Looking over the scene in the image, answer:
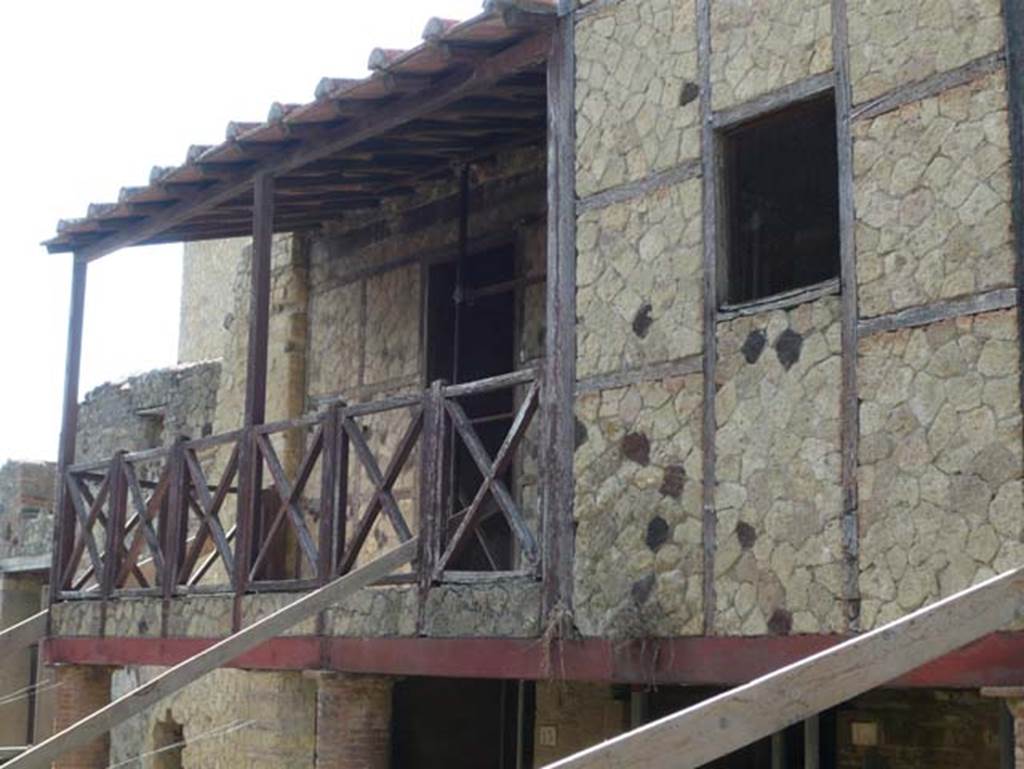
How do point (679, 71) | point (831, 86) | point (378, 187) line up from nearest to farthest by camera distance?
1. point (831, 86)
2. point (679, 71)
3. point (378, 187)

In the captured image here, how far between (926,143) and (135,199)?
233 inches

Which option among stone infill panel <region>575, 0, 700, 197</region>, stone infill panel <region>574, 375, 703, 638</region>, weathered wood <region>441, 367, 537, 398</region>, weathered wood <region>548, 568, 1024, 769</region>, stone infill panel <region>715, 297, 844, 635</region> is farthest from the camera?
weathered wood <region>441, 367, 537, 398</region>

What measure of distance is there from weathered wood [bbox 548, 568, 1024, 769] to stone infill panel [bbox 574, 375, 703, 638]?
1.81 meters

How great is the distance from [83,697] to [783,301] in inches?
267

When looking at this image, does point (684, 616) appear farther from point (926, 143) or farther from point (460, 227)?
point (460, 227)

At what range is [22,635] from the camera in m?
11.6

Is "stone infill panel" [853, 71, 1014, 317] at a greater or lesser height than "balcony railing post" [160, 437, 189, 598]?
greater

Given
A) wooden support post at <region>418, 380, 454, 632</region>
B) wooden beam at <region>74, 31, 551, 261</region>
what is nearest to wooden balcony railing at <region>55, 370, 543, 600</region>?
wooden support post at <region>418, 380, 454, 632</region>

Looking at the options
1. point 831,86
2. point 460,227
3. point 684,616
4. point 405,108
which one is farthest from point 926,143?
point 460,227

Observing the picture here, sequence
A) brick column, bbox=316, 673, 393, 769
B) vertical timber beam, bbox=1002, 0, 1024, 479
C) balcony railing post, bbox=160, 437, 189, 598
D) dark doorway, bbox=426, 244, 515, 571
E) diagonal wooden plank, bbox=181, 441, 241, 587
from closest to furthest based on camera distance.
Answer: vertical timber beam, bbox=1002, 0, 1024, 479
brick column, bbox=316, 673, 393, 769
diagonal wooden plank, bbox=181, 441, 241, 587
balcony railing post, bbox=160, 437, 189, 598
dark doorway, bbox=426, 244, 515, 571

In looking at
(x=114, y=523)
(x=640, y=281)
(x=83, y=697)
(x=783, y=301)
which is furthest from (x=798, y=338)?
(x=83, y=697)

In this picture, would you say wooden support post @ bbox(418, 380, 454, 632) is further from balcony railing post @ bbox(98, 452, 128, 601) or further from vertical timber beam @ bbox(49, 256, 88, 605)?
vertical timber beam @ bbox(49, 256, 88, 605)

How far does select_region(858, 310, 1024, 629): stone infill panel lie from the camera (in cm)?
630

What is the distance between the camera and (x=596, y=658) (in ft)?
26.0
